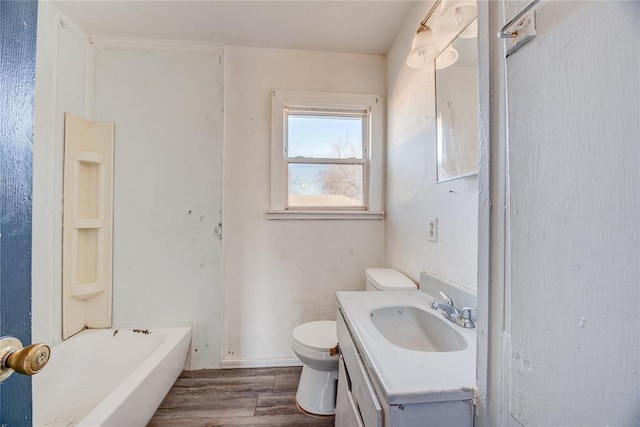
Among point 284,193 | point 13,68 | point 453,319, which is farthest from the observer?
point 284,193

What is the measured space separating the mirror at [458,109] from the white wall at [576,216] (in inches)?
25.4

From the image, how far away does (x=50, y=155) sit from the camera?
163 centimetres

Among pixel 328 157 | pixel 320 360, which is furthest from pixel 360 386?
pixel 328 157

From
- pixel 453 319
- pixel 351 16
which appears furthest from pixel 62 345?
pixel 351 16

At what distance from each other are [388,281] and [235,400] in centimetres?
122

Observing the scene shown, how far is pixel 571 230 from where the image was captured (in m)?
0.37

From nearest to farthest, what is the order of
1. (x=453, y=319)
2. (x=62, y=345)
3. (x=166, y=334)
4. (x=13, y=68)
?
(x=13, y=68)
(x=453, y=319)
(x=62, y=345)
(x=166, y=334)

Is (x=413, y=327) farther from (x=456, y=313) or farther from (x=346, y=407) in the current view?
(x=346, y=407)

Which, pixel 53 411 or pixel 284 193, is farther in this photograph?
pixel 284 193

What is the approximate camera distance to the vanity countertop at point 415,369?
604 millimetres

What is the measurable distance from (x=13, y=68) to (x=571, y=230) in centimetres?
97

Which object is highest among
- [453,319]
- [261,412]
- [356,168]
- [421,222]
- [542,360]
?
[356,168]

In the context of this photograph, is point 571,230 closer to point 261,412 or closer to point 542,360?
point 542,360

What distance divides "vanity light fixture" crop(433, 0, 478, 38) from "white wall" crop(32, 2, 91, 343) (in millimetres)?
2179
